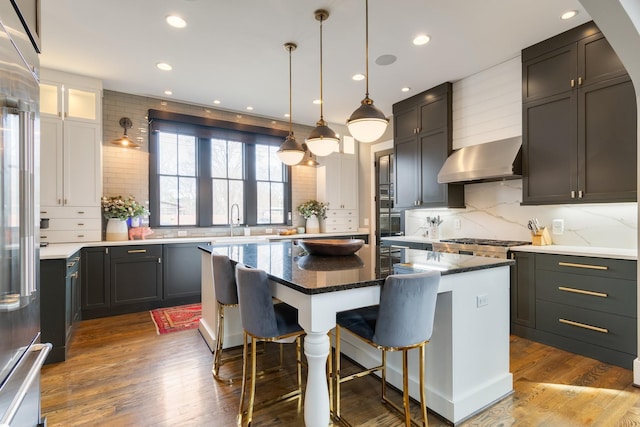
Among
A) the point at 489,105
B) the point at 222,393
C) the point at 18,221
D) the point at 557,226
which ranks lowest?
the point at 222,393

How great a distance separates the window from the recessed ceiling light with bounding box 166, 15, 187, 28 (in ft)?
6.85

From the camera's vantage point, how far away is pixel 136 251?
4.24 meters

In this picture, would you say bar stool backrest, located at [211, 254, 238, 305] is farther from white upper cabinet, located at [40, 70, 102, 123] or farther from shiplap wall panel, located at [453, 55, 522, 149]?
shiplap wall panel, located at [453, 55, 522, 149]

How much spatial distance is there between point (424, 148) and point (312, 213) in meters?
2.36

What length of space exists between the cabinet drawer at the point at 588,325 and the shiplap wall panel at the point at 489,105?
6.40ft

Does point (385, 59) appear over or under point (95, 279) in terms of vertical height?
over

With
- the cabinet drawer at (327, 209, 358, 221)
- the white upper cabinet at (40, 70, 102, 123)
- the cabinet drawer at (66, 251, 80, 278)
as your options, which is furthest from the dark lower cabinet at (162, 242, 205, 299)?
the cabinet drawer at (327, 209, 358, 221)

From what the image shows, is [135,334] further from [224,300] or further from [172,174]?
A: [172,174]

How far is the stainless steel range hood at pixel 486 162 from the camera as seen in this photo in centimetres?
354

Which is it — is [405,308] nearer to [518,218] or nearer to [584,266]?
[584,266]

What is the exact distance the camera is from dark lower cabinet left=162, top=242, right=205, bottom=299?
14.6 feet

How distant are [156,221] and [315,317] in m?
4.21

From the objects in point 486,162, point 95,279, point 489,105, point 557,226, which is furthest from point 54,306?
point 489,105

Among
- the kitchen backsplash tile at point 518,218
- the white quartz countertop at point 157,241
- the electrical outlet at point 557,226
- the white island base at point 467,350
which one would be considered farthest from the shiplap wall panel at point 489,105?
the white quartz countertop at point 157,241
